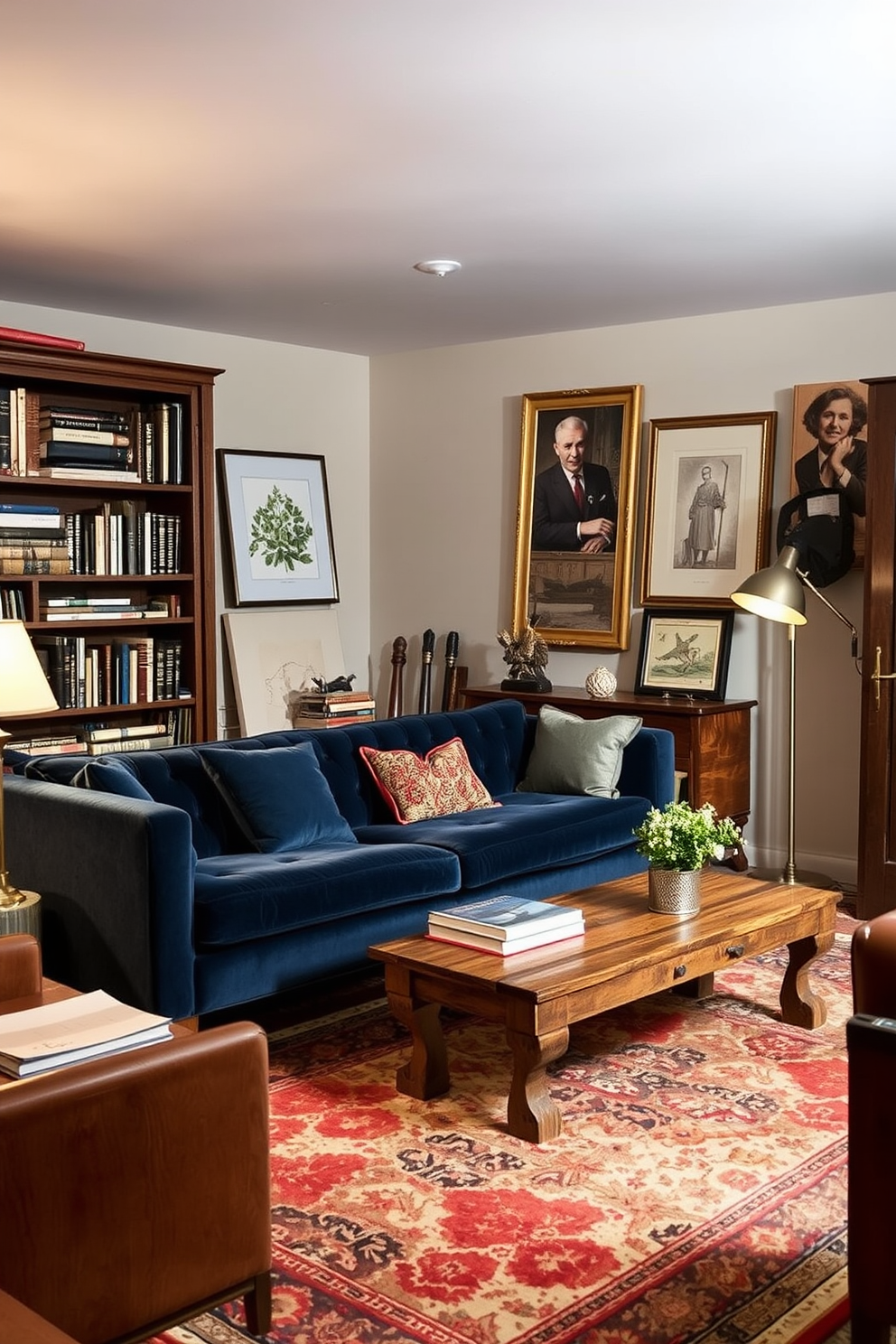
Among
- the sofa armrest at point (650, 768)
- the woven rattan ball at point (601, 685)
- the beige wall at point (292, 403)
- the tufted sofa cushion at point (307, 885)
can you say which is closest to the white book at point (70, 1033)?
the tufted sofa cushion at point (307, 885)

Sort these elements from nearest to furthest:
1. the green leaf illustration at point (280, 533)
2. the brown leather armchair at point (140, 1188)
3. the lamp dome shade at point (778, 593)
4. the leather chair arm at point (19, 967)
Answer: the brown leather armchair at point (140, 1188) < the leather chair arm at point (19, 967) < the lamp dome shade at point (778, 593) < the green leaf illustration at point (280, 533)

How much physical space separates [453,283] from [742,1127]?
3.70 meters

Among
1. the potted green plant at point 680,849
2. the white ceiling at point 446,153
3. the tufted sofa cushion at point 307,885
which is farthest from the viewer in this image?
the potted green plant at point 680,849

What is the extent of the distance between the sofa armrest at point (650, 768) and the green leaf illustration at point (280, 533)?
256cm

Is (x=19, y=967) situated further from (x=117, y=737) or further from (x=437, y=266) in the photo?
(x=437, y=266)

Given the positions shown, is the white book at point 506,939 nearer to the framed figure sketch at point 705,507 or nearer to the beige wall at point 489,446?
the beige wall at point 489,446

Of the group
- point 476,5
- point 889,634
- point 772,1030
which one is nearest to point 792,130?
point 476,5

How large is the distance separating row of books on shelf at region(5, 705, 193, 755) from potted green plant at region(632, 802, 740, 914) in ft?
8.25

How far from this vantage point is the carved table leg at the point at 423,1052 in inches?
132

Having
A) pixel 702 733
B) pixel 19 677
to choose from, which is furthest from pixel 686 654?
pixel 19 677

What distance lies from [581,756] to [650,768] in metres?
0.28

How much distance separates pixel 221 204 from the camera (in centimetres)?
436

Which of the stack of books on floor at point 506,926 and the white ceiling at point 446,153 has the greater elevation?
the white ceiling at point 446,153

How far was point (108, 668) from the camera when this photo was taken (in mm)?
5879
